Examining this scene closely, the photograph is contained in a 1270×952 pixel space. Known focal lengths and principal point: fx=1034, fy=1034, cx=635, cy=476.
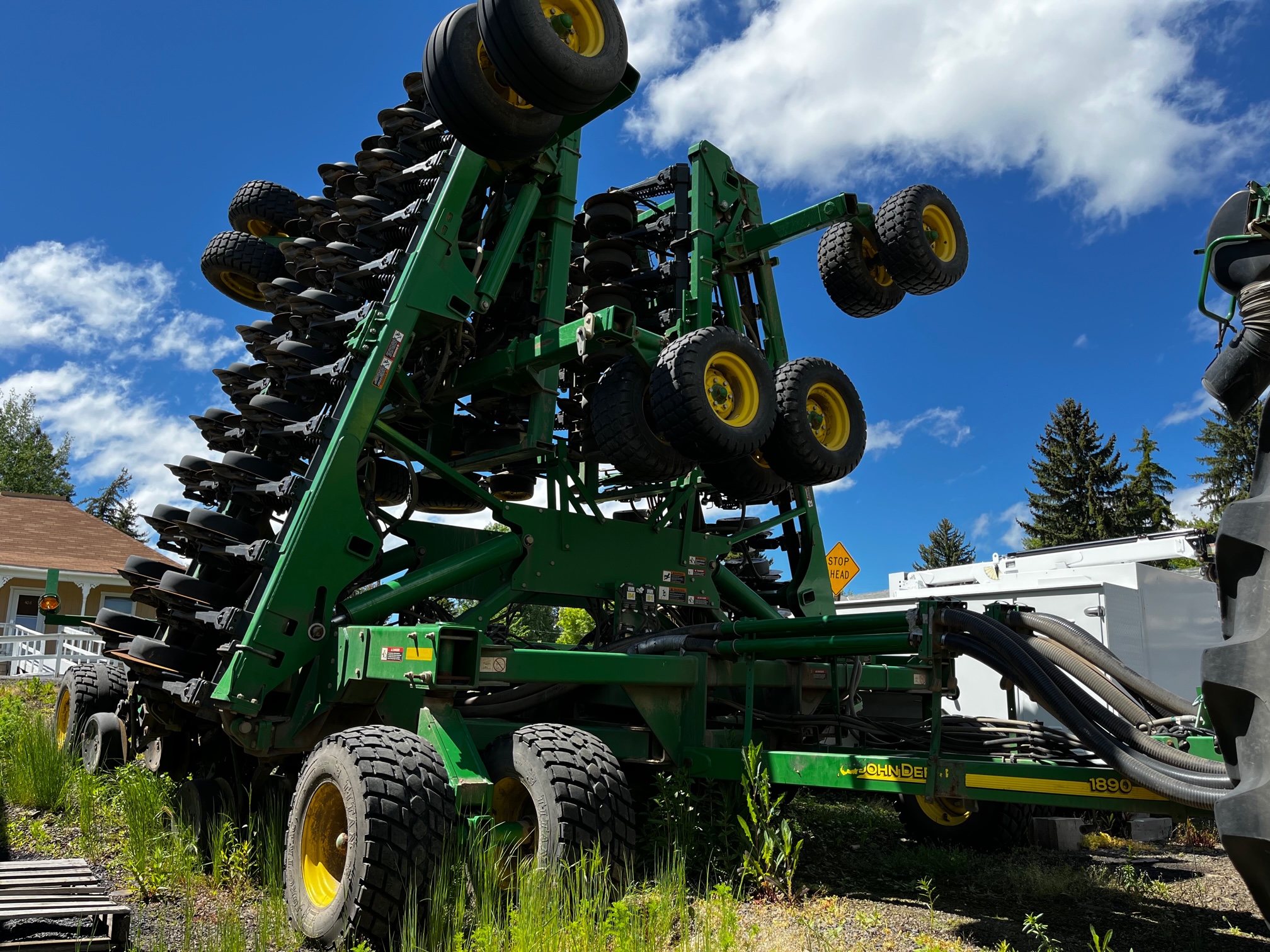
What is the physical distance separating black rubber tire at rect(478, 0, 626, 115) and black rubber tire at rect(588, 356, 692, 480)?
1.73 m

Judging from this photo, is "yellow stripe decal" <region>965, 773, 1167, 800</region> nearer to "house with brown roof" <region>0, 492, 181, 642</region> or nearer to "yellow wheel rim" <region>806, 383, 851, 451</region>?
"yellow wheel rim" <region>806, 383, 851, 451</region>

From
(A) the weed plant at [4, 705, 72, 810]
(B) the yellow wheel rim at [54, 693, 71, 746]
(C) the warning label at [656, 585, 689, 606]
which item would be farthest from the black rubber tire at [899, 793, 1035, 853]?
(B) the yellow wheel rim at [54, 693, 71, 746]

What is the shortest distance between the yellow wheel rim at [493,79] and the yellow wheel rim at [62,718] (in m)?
6.73

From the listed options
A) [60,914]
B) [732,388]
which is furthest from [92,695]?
[732,388]

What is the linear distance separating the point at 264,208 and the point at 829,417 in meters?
5.29

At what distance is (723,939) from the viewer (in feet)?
11.1

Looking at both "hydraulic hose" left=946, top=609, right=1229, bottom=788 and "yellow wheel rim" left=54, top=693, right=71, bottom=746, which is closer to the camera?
"hydraulic hose" left=946, top=609, right=1229, bottom=788

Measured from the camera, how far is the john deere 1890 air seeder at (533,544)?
15.5 ft

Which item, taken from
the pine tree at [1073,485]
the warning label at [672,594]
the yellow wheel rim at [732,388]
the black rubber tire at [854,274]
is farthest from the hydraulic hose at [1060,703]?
the pine tree at [1073,485]

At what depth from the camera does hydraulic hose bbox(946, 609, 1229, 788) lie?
3623 millimetres

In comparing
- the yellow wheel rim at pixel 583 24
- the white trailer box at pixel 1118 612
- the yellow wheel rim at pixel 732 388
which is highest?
the yellow wheel rim at pixel 583 24

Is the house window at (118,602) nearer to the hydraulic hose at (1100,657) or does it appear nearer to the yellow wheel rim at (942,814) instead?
the yellow wheel rim at (942,814)

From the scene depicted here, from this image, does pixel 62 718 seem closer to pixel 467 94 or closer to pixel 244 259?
pixel 244 259

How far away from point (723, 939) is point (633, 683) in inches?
95.8
